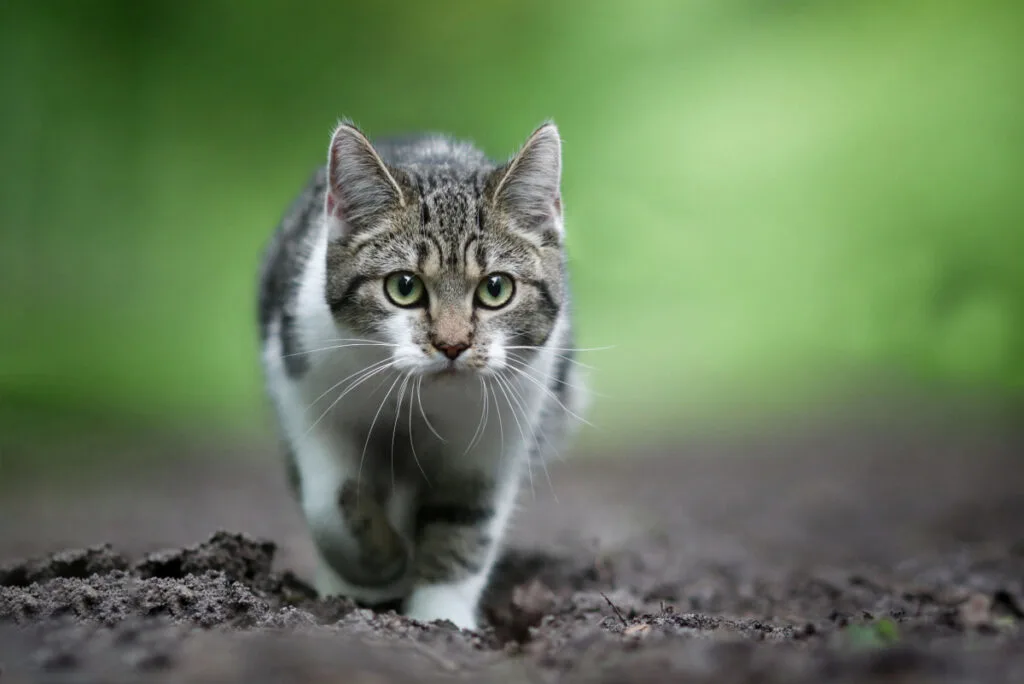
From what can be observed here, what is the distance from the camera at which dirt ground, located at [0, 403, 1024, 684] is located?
157cm

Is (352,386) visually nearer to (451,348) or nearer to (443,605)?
(451,348)

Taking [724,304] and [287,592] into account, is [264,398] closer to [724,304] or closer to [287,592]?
[287,592]

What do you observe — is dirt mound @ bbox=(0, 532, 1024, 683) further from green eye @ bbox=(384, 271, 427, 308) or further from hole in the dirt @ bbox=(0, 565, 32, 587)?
green eye @ bbox=(384, 271, 427, 308)

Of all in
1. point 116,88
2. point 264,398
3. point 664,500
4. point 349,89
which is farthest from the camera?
point 349,89

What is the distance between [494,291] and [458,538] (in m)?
0.81

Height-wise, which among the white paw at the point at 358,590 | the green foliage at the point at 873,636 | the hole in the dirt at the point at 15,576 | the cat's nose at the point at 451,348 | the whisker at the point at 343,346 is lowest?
the white paw at the point at 358,590

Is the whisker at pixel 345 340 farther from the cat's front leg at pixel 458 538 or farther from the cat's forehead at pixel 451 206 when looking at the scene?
the cat's front leg at pixel 458 538

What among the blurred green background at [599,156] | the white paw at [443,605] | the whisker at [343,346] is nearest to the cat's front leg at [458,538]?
the white paw at [443,605]

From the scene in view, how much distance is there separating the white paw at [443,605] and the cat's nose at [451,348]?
31.4 inches

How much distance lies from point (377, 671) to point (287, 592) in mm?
1239

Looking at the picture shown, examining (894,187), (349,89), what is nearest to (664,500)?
(894,187)

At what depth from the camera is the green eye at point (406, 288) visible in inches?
105

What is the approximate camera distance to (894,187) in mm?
6344

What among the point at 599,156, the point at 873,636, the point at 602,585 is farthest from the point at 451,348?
the point at 599,156
